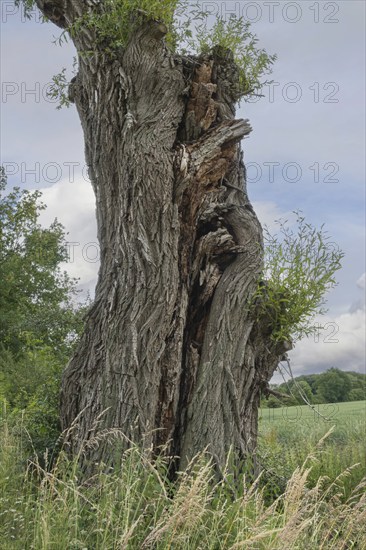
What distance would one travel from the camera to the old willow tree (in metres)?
6.33

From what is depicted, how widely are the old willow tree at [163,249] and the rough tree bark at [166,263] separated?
0.01 m

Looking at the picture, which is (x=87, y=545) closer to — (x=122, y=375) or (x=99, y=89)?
(x=122, y=375)

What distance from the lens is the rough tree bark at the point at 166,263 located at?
20.7ft

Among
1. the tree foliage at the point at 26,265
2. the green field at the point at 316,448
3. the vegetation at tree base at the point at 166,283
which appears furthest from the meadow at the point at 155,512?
the tree foliage at the point at 26,265

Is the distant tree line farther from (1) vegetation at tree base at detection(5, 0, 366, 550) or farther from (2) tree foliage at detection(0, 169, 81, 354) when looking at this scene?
(1) vegetation at tree base at detection(5, 0, 366, 550)

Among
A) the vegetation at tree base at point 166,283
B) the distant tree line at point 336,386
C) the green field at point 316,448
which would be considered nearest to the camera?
the vegetation at tree base at point 166,283

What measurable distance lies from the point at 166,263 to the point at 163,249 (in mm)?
152

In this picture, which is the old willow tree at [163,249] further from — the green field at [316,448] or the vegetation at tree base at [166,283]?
the green field at [316,448]

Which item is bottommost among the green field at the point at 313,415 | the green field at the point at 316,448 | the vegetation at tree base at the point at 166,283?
the green field at the point at 316,448

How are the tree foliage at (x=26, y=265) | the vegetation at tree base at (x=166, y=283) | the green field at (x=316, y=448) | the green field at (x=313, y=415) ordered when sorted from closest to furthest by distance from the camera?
the vegetation at tree base at (x=166, y=283) → the green field at (x=313, y=415) → the green field at (x=316, y=448) → the tree foliage at (x=26, y=265)

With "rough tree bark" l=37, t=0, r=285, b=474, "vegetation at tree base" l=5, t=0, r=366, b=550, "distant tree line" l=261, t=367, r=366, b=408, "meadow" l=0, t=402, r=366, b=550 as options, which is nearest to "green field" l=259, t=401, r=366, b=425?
"vegetation at tree base" l=5, t=0, r=366, b=550

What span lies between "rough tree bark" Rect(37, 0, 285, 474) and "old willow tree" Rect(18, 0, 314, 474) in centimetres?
1

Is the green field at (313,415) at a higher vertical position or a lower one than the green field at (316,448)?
higher

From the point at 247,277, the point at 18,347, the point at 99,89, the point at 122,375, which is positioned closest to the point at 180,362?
the point at 122,375
